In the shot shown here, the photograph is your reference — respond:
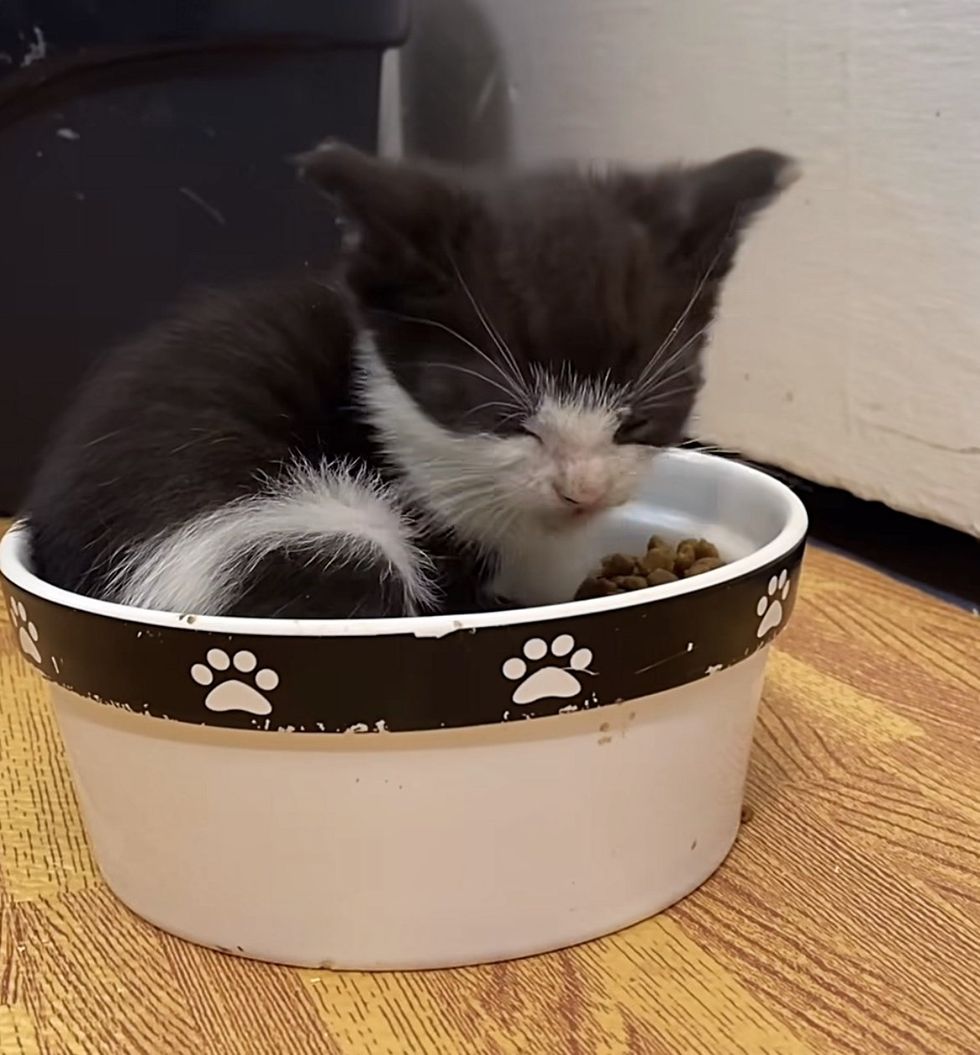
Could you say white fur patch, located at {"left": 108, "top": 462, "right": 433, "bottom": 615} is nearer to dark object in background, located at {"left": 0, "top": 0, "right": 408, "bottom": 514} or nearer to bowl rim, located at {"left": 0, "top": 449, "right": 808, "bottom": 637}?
bowl rim, located at {"left": 0, "top": 449, "right": 808, "bottom": 637}

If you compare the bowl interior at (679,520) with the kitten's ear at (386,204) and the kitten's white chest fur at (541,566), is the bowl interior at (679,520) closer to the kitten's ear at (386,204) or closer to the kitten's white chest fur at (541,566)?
the kitten's white chest fur at (541,566)

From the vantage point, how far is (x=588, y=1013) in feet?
2.19

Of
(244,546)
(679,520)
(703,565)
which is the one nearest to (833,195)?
(679,520)

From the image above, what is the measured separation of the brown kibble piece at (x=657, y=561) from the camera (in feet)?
3.03

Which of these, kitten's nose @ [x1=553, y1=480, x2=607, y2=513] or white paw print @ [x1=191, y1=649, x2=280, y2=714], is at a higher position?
kitten's nose @ [x1=553, y1=480, x2=607, y2=513]

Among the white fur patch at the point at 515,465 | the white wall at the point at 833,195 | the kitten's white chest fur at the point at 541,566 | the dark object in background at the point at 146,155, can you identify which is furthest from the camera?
the dark object in background at the point at 146,155

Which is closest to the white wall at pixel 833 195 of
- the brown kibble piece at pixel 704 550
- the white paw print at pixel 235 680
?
the brown kibble piece at pixel 704 550

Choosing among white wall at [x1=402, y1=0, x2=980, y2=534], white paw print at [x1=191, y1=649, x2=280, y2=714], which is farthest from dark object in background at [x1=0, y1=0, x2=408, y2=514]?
white paw print at [x1=191, y1=649, x2=280, y2=714]

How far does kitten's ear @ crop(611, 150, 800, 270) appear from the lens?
763 millimetres

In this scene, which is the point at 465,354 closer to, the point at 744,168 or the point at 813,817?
the point at 744,168

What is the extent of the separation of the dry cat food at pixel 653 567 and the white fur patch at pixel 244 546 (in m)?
0.18

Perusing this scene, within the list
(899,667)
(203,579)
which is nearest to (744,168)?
(203,579)

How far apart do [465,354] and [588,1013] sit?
1.21 feet

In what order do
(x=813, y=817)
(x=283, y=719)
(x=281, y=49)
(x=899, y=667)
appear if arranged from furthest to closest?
(x=281, y=49), (x=899, y=667), (x=813, y=817), (x=283, y=719)
